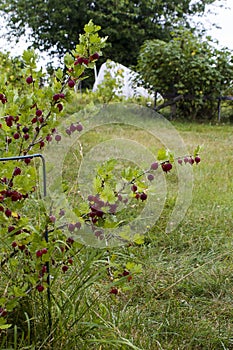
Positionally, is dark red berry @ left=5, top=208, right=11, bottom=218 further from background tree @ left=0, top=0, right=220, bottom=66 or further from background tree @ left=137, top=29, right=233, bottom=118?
Result: background tree @ left=0, top=0, right=220, bottom=66

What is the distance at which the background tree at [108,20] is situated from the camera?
1702cm

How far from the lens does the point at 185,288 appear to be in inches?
76.1

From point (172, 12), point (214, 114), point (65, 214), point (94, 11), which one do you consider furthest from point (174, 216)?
point (172, 12)

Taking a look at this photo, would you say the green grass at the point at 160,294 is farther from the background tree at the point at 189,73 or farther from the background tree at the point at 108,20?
the background tree at the point at 108,20

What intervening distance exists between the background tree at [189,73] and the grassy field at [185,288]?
15.7 ft

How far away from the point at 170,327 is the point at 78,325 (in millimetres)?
396

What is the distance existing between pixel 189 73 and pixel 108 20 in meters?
10.5

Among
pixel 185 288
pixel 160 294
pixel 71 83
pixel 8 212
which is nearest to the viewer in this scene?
pixel 8 212

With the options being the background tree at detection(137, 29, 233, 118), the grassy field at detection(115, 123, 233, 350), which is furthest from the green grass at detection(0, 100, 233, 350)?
the background tree at detection(137, 29, 233, 118)

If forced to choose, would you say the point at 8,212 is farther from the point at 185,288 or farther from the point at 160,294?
the point at 185,288

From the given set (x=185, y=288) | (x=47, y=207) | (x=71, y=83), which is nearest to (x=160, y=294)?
(x=185, y=288)

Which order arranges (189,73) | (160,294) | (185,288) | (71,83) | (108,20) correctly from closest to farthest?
(71,83)
(160,294)
(185,288)
(189,73)
(108,20)

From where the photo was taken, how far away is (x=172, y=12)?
61.7ft

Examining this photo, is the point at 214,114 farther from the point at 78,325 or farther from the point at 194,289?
the point at 78,325
